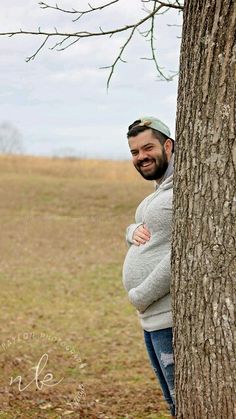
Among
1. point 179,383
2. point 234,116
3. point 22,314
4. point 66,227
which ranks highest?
point 234,116

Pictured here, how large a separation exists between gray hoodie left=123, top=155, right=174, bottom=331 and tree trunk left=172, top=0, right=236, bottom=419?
1.31 ft

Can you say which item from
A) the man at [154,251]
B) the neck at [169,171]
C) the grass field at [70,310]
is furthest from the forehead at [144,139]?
the grass field at [70,310]

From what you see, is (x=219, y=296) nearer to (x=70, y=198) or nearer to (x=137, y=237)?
(x=137, y=237)

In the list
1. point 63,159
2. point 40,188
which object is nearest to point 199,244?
point 40,188

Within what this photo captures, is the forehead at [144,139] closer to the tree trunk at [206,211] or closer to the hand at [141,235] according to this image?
the hand at [141,235]

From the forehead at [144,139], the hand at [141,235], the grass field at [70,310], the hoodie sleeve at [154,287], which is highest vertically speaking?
the forehead at [144,139]

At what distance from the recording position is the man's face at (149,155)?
4312 mm

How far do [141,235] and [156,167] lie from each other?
0.39m

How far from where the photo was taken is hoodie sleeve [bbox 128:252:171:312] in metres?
4.06

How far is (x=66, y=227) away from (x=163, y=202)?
1808 cm

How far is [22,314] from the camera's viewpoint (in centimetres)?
1190

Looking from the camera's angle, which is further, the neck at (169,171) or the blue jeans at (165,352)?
the neck at (169,171)

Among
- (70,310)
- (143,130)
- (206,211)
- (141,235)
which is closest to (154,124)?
(143,130)

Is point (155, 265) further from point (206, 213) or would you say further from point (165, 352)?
point (206, 213)
